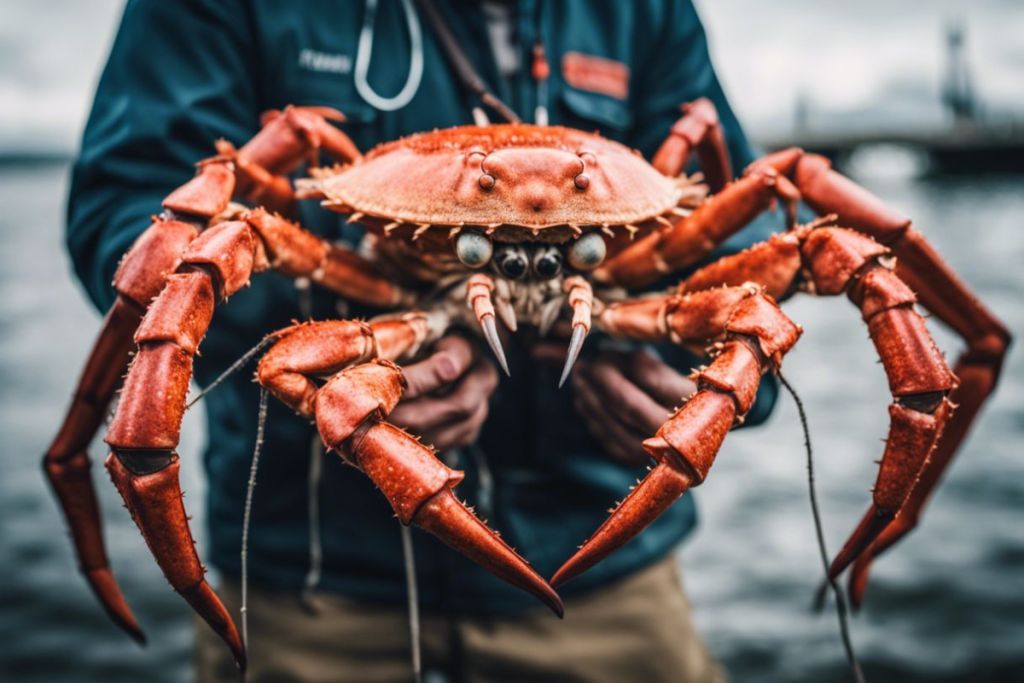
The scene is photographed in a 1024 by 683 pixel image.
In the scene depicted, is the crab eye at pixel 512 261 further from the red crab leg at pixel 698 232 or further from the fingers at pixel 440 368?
the red crab leg at pixel 698 232

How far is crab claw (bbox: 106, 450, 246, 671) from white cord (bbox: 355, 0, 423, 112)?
3.62 ft

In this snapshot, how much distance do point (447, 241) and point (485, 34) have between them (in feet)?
2.64

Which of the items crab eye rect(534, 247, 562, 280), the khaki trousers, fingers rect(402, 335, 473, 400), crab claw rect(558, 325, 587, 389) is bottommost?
the khaki trousers

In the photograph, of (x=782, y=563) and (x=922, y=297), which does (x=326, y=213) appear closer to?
(x=922, y=297)

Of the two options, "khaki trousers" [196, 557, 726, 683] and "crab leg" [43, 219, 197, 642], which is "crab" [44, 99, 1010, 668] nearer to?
"crab leg" [43, 219, 197, 642]

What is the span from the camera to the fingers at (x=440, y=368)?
158cm

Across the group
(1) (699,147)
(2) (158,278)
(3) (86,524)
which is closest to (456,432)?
(2) (158,278)

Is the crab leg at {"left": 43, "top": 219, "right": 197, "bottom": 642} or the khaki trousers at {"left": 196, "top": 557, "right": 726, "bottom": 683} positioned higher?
the crab leg at {"left": 43, "top": 219, "right": 197, "bottom": 642}

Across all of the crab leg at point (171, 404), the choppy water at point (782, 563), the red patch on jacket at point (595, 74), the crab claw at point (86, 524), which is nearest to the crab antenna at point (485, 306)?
the crab leg at point (171, 404)

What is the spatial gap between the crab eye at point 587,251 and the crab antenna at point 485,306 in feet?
0.56

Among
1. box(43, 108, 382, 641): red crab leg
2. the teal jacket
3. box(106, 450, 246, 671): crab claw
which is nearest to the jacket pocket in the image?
the teal jacket

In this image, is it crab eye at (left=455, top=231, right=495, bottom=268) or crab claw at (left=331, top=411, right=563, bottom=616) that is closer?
crab claw at (left=331, top=411, right=563, bottom=616)

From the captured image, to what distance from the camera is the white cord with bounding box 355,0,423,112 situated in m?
2.02

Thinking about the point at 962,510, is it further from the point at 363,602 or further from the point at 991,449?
the point at 363,602
